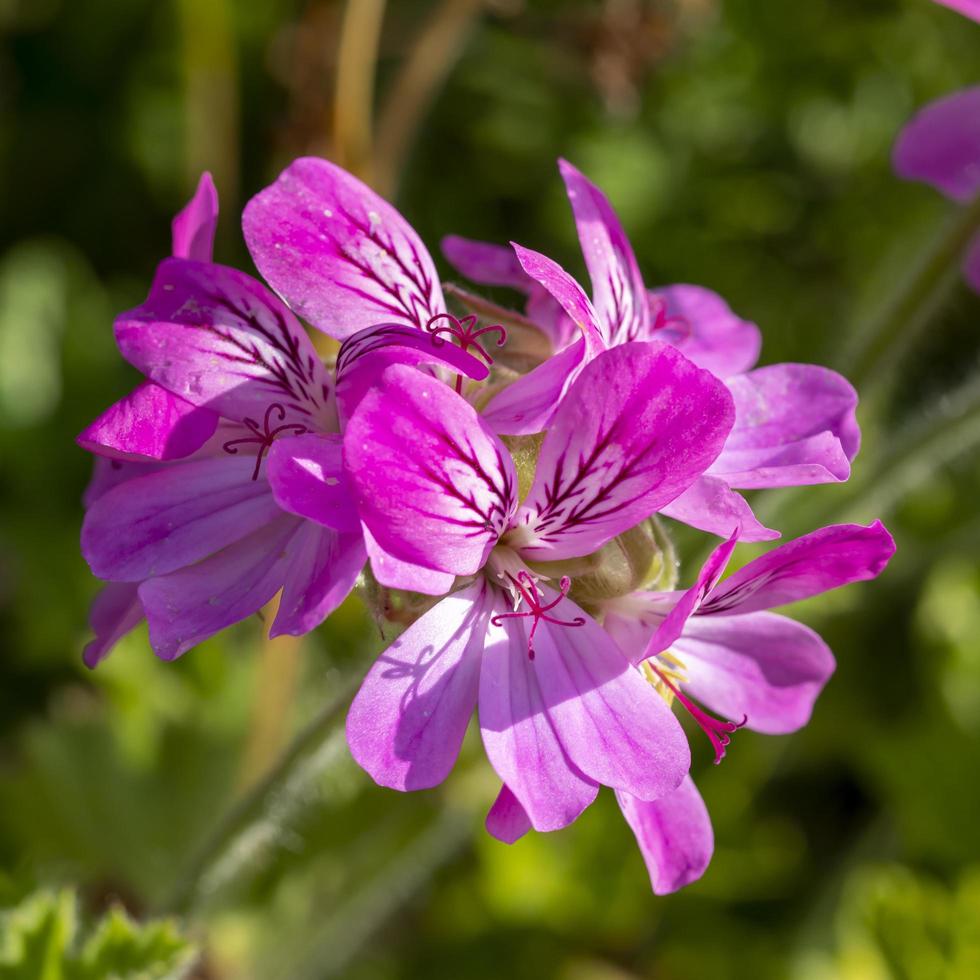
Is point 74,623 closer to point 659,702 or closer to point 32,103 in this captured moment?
point 32,103

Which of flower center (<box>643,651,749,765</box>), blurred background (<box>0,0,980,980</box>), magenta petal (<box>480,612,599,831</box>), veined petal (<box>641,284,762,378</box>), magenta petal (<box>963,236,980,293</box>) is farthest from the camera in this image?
blurred background (<box>0,0,980,980</box>)

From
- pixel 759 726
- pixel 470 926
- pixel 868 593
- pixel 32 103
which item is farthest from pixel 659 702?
pixel 32 103

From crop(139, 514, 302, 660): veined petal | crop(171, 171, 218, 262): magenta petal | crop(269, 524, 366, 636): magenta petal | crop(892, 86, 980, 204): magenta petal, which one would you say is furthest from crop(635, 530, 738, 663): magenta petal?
crop(892, 86, 980, 204): magenta petal

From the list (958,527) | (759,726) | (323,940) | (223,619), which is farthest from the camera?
(958,527)

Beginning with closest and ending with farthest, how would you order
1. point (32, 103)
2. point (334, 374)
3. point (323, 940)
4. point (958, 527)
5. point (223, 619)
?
point (223, 619)
point (334, 374)
point (323, 940)
point (958, 527)
point (32, 103)

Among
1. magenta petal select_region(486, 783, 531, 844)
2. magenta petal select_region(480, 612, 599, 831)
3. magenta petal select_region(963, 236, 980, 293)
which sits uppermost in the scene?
magenta petal select_region(963, 236, 980, 293)

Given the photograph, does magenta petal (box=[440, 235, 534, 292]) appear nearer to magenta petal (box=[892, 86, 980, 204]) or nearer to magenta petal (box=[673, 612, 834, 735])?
magenta petal (box=[673, 612, 834, 735])

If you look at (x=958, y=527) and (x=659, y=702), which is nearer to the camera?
(x=659, y=702)
